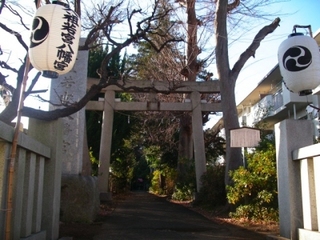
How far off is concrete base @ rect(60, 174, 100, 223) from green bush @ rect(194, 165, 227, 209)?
→ 18.3 feet

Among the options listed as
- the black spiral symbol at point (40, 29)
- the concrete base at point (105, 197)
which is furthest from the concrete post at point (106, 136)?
the black spiral symbol at point (40, 29)

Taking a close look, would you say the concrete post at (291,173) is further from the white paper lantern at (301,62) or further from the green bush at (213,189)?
the green bush at (213,189)

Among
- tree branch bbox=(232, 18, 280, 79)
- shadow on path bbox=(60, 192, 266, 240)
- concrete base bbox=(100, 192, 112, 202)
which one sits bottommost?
shadow on path bbox=(60, 192, 266, 240)

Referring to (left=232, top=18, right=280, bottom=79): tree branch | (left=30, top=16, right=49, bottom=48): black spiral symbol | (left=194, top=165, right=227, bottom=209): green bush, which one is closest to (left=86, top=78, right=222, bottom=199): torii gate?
(left=194, top=165, right=227, bottom=209): green bush

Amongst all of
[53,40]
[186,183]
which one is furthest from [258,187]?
[186,183]

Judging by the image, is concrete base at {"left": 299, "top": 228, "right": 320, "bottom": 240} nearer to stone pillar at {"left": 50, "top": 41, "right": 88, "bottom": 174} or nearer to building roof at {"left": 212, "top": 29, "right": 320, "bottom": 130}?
stone pillar at {"left": 50, "top": 41, "right": 88, "bottom": 174}

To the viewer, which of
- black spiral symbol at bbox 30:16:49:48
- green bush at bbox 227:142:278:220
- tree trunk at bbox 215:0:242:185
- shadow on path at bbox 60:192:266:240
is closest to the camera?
black spiral symbol at bbox 30:16:49:48

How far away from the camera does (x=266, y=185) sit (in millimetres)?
10094

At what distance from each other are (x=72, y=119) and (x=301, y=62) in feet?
20.0

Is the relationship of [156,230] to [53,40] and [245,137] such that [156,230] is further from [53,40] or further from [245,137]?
[53,40]

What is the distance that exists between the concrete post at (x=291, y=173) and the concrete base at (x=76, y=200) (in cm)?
500

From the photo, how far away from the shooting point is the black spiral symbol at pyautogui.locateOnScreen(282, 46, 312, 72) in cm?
678

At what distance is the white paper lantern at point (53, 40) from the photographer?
5516 mm

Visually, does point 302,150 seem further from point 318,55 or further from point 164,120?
point 164,120
